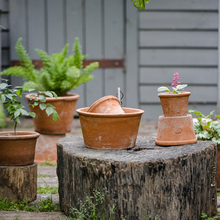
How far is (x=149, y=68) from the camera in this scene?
4352mm

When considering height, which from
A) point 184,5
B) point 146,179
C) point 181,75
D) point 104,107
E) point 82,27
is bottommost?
point 146,179

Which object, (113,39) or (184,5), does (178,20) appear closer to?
(184,5)

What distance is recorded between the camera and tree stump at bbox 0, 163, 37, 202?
1.97m

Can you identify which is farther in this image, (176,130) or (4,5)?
(4,5)

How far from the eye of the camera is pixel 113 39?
429 centimetres

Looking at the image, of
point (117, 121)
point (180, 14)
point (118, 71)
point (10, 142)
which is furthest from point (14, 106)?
point (180, 14)

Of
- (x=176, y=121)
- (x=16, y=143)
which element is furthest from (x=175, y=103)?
(x=16, y=143)

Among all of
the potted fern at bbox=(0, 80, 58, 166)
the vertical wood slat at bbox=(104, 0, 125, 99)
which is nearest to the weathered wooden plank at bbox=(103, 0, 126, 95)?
the vertical wood slat at bbox=(104, 0, 125, 99)

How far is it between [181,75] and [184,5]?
88 cm

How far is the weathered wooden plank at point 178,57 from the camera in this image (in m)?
4.32

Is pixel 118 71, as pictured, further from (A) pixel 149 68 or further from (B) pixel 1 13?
(B) pixel 1 13

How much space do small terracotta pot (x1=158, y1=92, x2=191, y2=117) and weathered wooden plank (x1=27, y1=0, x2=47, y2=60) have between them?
2.81 m

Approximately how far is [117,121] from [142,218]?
Result: 0.50 meters

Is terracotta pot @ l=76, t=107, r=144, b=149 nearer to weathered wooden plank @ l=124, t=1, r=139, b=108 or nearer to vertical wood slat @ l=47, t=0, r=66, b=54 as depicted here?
weathered wooden plank @ l=124, t=1, r=139, b=108
